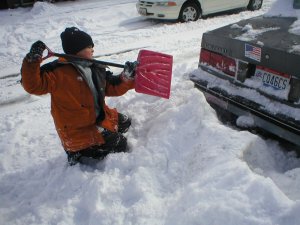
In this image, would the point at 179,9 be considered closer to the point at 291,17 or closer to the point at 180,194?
the point at 291,17

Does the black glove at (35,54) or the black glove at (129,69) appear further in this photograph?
the black glove at (129,69)

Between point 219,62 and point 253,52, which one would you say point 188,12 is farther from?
point 253,52

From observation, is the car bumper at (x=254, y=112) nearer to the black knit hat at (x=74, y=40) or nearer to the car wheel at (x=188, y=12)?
the black knit hat at (x=74, y=40)

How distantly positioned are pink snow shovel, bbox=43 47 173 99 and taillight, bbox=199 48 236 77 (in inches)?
18.0

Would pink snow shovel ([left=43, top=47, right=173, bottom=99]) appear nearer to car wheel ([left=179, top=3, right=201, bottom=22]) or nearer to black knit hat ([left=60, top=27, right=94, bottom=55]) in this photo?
black knit hat ([left=60, top=27, right=94, bottom=55])

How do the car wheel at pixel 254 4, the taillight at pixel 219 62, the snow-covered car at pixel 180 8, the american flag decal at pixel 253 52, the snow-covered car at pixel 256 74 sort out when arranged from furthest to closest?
the car wheel at pixel 254 4
the snow-covered car at pixel 180 8
the taillight at pixel 219 62
the american flag decal at pixel 253 52
the snow-covered car at pixel 256 74

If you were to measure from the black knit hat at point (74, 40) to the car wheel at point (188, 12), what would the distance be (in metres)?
6.85

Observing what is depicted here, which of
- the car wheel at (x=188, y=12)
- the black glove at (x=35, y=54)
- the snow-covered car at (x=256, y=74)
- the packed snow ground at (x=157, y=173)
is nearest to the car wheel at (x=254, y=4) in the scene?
the car wheel at (x=188, y=12)

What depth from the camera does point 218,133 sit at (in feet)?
10.5

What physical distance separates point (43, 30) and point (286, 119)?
8087 millimetres

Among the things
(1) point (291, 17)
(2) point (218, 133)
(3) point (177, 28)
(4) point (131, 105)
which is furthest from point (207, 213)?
(3) point (177, 28)

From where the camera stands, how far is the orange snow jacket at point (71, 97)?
281 cm

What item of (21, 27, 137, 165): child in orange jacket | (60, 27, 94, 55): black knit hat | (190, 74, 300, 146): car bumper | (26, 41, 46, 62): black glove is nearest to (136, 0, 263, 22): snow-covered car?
(190, 74, 300, 146): car bumper

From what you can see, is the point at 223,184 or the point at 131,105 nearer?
the point at 223,184
